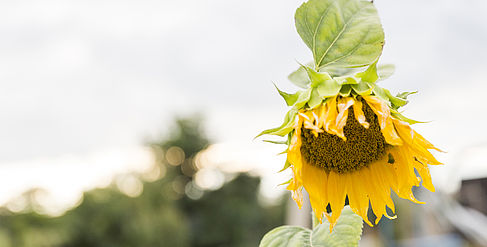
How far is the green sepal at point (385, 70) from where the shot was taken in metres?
0.49

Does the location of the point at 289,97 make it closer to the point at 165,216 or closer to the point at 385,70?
the point at 385,70

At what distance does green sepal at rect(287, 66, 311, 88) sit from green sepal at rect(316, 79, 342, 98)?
62mm

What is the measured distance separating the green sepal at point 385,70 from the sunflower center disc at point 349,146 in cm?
6

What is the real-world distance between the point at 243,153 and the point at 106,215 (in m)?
5.19

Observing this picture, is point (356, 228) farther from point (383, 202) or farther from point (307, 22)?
point (307, 22)

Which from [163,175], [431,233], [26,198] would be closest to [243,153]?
[163,175]

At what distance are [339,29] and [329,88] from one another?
0.23ft

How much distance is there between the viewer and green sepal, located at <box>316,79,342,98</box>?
0.43 metres

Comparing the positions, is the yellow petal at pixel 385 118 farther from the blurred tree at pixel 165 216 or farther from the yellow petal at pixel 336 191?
the blurred tree at pixel 165 216

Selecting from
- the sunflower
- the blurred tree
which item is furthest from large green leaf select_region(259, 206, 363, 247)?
the blurred tree

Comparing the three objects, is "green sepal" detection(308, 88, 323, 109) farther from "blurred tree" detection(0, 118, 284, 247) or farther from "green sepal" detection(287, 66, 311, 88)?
"blurred tree" detection(0, 118, 284, 247)

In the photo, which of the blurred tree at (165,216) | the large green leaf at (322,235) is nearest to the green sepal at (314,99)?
the large green leaf at (322,235)

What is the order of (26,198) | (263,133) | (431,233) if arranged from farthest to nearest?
(26,198) < (431,233) < (263,133)

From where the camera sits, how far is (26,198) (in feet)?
46.8
